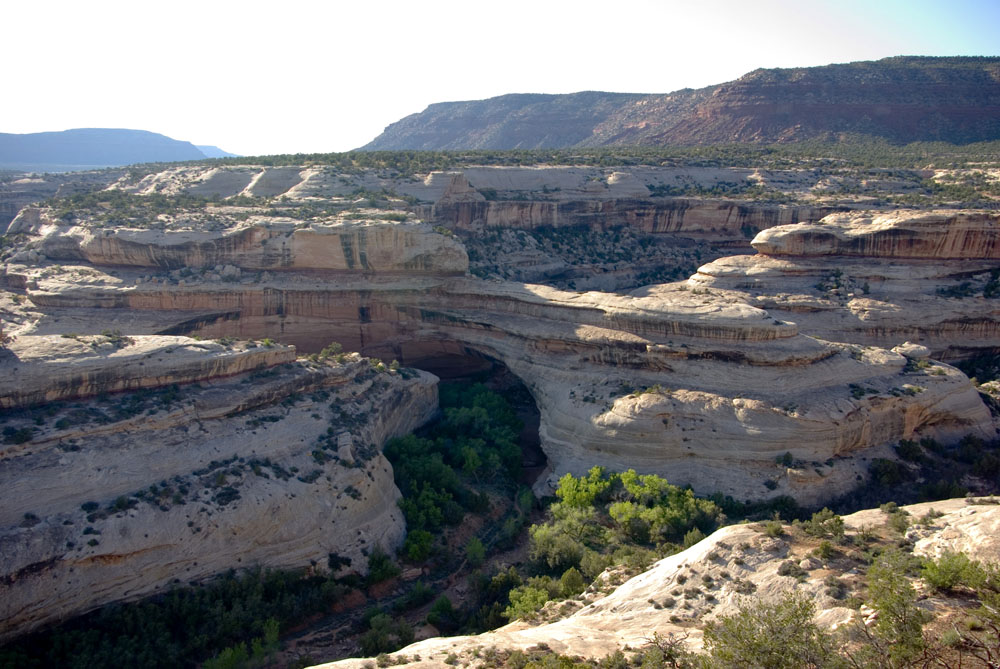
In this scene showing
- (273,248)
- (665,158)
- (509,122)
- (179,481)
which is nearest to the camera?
(179,481)

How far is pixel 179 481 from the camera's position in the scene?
19453mm

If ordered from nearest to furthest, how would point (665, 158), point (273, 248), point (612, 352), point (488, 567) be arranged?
1. point (488, 567)
2. point (612, 352)
3. point (273, 248)
4. point (665, 158)

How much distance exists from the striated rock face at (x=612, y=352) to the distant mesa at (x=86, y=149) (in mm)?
125990

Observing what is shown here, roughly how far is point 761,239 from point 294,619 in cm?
3096

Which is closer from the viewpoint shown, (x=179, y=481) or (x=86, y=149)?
(x=179, y=481)

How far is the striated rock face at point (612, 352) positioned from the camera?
24.0 m

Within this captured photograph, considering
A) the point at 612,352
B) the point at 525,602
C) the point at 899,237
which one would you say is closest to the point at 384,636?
the point at 525,602

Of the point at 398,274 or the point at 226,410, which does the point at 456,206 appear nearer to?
the point at 398,274

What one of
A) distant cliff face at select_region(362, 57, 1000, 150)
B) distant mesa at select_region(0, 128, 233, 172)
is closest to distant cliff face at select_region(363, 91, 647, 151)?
distant cliff face at select_region(362, 57, 1000, 150)

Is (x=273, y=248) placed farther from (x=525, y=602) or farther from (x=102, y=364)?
(x=525, y=602)

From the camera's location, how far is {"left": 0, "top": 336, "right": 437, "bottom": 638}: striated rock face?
662 inches

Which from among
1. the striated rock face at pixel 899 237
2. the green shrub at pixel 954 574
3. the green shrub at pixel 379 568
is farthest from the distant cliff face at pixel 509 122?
the green shrub at pixel 954 574

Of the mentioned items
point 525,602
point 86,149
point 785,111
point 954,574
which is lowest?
point 525,602

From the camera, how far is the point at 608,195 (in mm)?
52406
